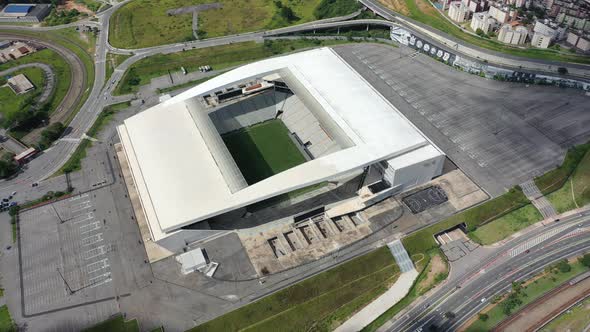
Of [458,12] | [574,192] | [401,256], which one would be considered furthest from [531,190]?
[458,12]

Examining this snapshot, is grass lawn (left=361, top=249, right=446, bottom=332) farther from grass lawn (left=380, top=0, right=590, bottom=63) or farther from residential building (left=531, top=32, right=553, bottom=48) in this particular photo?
residential building (left=531, top=32, right=553, bottom=48)

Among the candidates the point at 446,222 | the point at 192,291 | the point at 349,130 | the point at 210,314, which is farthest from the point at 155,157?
the point at 446,222

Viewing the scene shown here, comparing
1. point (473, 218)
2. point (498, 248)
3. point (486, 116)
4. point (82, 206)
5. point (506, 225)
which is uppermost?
point (82, 206)

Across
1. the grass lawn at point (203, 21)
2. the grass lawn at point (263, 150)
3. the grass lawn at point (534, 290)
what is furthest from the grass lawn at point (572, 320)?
the grass lawn at point (203, 21)

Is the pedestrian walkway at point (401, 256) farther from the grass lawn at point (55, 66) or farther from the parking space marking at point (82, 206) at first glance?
the grass lawn at point (55, 66)

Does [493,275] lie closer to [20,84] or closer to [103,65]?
[103,65]
